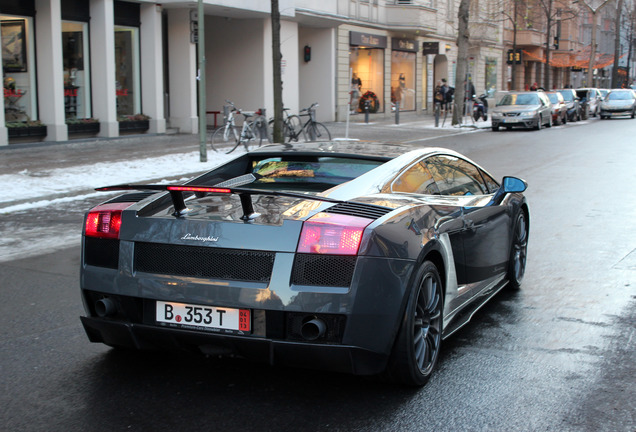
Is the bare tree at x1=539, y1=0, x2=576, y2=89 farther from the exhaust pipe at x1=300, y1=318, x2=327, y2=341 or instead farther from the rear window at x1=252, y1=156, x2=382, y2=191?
the exhaust pipe at x1=300, y1=318, x2=327, y2=341

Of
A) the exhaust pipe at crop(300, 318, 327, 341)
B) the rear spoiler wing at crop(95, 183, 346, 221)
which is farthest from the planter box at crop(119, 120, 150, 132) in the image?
the exhaust pipe at crop(300, 318, 327, 341)

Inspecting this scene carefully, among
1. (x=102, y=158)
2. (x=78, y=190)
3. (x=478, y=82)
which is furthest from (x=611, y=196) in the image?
(x=478, y=82)

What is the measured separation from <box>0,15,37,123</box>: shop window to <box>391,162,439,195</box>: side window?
17775mm

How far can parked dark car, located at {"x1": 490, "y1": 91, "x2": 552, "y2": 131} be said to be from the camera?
31.2 meters

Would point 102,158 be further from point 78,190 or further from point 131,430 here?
point 131,430

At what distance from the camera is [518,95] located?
109 feet

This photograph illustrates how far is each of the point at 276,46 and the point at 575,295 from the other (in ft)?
46.7

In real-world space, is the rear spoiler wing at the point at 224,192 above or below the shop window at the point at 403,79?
below

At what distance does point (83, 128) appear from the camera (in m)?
22.4

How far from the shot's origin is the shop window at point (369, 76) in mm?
37562

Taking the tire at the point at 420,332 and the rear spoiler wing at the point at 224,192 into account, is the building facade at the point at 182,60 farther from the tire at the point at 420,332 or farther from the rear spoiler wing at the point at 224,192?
the tire at the point at 420,332

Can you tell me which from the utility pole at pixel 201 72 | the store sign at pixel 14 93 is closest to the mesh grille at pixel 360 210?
the utility pole at pixel 201 72

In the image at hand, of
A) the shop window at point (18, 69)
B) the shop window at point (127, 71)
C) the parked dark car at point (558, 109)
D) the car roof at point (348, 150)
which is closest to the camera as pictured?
the car roof at point (348, 150)

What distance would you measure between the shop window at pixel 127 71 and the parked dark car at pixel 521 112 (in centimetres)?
1447
